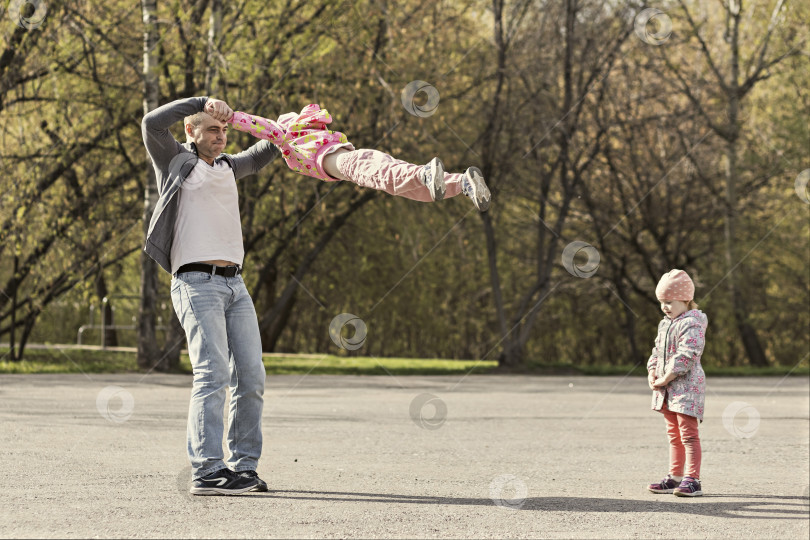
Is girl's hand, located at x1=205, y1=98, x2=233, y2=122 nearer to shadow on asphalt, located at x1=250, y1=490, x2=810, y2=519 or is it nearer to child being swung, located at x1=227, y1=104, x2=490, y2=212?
child being swung, located at x1=227, y1=104, x2=490, y2=212

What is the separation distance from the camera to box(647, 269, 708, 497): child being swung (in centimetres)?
599

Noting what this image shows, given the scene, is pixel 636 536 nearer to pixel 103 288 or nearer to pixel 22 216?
pixel 22 216

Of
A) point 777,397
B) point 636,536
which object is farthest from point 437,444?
point 777,397

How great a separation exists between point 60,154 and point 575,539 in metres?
14.2

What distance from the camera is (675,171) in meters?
23.9
